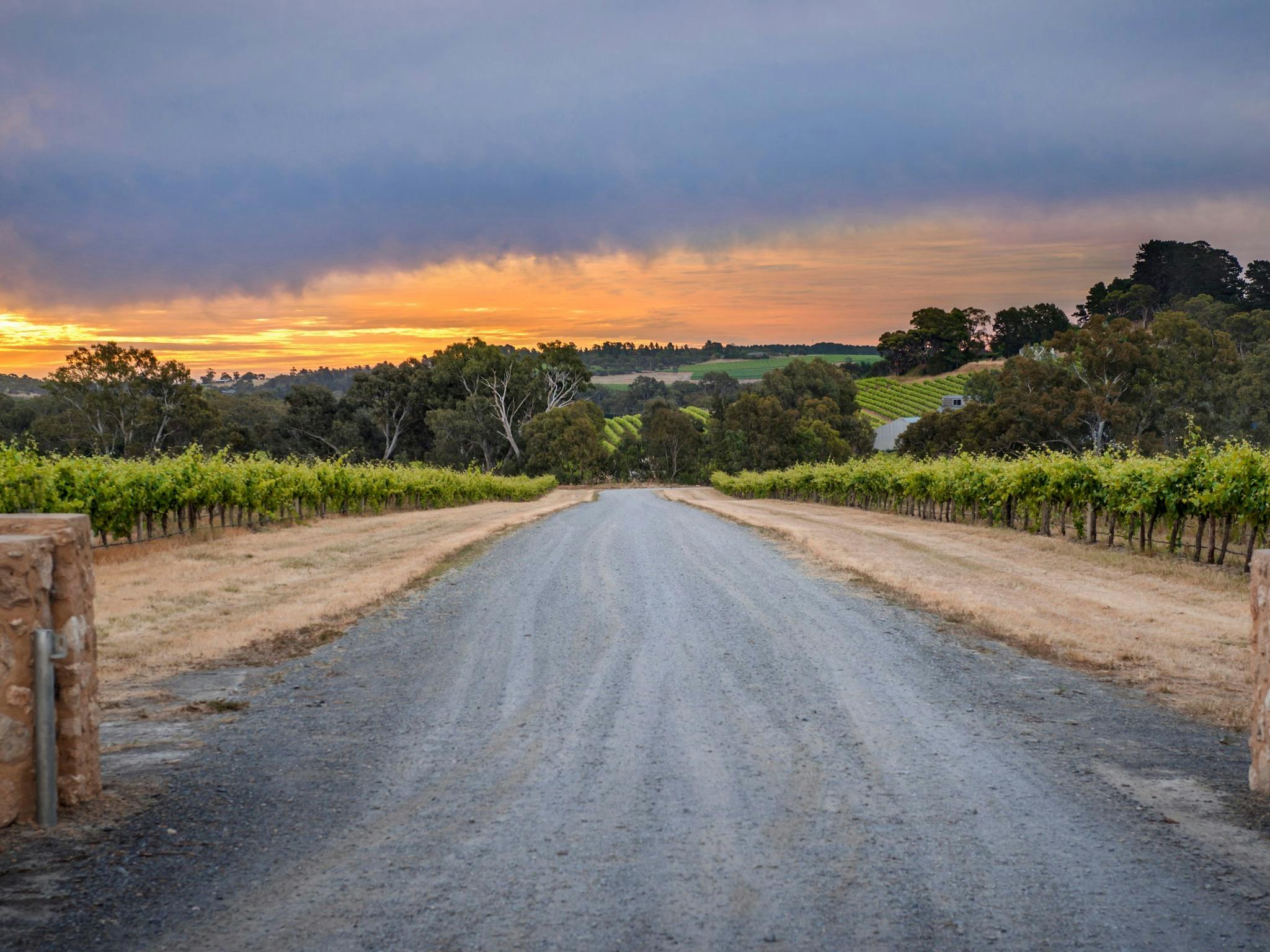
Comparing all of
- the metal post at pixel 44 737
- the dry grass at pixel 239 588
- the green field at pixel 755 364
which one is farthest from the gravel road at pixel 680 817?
the green field at pixel 755 364

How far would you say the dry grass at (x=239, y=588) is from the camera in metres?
8.37

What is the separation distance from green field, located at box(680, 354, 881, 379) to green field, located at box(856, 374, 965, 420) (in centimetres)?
2536

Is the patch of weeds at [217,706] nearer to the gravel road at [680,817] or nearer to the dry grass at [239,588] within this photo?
the gravel road at [680,817]

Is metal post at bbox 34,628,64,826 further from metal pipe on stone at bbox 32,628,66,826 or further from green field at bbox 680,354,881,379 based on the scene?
green field at bbox 680,354,881,379

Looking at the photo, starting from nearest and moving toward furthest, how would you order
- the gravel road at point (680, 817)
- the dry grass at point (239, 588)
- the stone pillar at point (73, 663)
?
the gravel road at point (680, 817) → the stone pillar at point (73, 663) → the dry grass at point (239, 588)

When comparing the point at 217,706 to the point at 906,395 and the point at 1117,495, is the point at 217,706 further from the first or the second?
the point at 906,395

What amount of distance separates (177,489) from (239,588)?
7741mm

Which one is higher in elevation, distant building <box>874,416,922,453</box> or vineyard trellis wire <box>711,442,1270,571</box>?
vineyard trellis wire <box>711,442,1270,571</box>

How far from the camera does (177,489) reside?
18.8m

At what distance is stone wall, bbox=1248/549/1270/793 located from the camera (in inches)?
184

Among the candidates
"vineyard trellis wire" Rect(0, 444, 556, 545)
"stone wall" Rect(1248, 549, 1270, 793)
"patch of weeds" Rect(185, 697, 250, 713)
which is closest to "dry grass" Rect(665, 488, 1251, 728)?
"stone wall" Rect(1248, 549, 1270, 793)

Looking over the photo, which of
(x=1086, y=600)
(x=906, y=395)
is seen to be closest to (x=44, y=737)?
(x=1086, y=600)

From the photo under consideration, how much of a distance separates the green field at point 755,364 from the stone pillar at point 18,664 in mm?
153978

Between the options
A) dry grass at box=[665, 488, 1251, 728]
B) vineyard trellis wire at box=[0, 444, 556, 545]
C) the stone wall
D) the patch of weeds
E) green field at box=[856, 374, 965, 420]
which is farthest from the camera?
green field at box=[856, 374, 965, 420]
